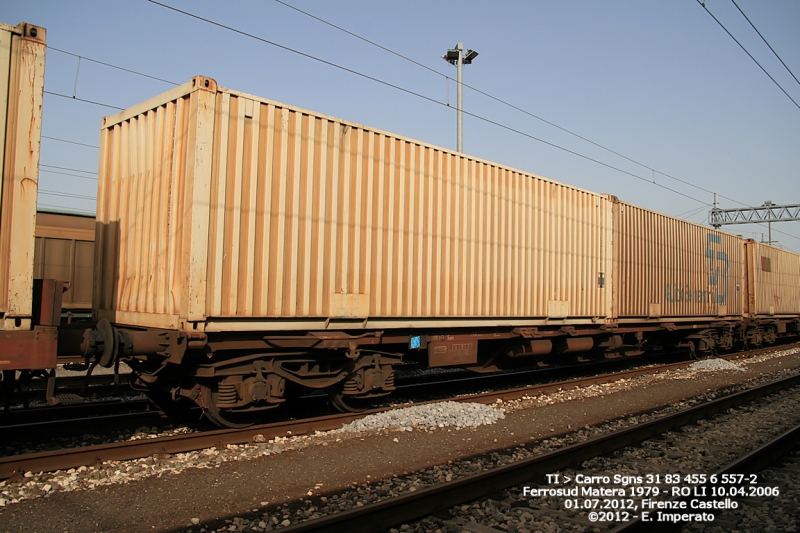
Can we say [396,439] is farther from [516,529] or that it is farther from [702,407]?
[702,407]

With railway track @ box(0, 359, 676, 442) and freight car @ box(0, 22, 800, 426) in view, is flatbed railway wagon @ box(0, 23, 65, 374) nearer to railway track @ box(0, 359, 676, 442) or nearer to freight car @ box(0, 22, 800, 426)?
freight car @ box(0, 22, 800, 426)

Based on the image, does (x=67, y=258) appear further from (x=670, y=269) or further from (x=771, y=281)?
(x=771, y=281)

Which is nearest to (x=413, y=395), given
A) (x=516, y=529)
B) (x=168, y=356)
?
(x=168, y=356)

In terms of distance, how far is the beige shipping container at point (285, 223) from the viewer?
5.94 m

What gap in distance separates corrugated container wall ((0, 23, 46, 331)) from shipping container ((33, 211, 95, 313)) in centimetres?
981

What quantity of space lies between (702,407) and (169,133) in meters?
8.16

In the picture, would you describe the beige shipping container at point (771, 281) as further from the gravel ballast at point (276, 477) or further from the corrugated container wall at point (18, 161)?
the corrugated container wall at point (18, 161)

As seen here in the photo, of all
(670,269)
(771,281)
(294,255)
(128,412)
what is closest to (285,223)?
(294,255)

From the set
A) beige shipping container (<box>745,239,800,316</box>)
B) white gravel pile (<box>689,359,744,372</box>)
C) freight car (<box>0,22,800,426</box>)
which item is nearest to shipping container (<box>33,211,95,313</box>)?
freight car (<box>0,22,800,426</box>)

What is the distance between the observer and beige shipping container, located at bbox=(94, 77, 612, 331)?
5.94 m

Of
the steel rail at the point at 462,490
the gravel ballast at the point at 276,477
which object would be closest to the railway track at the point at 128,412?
the gravel ballast at the point at 276,477

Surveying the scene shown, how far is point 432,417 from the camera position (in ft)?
24.5

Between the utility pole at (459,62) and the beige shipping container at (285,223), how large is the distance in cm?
691

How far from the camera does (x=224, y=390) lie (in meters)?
6.19
